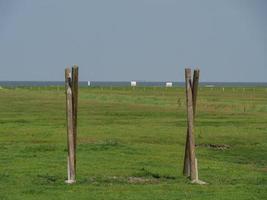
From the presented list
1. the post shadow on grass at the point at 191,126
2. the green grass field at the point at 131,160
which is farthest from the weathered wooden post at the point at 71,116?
the post shadow on grass at the point at 191,126

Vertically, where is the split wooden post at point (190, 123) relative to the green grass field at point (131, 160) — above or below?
above

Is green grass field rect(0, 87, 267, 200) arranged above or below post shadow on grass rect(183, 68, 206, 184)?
below

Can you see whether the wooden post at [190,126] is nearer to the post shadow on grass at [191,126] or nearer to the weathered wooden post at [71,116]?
the post shadow on grass at [191,126]

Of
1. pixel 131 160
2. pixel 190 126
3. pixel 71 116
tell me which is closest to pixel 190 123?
pixel 190 126

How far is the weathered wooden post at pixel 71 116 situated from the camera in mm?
21652

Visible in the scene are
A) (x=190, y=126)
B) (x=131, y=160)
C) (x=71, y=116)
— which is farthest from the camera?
(x=131, y=160)

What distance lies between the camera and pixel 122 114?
212 feet

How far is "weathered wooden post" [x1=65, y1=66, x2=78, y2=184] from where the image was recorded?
21652 millimetres

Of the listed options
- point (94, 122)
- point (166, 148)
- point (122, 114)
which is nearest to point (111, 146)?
point (166, 148)

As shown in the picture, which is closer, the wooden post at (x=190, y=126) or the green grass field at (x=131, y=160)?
the green grass field at (x=131, y=160)

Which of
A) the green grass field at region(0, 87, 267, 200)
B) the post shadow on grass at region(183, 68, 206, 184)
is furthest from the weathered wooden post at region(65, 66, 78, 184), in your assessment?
the post shadow on grass at region(183, 68, 206, 184)

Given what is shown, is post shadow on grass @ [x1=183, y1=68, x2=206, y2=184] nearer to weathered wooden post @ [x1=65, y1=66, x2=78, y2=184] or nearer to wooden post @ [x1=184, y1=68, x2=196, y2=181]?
wooden post @ [x1=184, y1=68, x2=196, y2=181]

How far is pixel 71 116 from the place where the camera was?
71.6ft

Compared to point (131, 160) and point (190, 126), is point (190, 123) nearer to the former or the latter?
point (190, 126)
